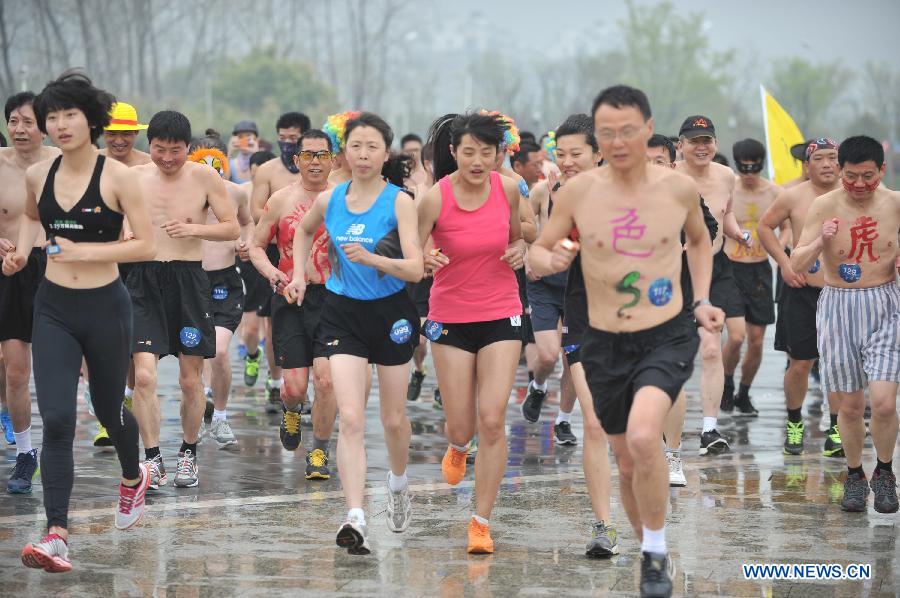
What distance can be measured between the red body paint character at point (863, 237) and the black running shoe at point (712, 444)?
89.2 inches

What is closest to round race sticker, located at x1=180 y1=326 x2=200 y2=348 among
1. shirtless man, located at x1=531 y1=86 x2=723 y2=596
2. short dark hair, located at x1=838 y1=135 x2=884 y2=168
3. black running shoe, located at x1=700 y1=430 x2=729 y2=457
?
shirtless man, located at x1=531 y1=86 x2=723 y2=596

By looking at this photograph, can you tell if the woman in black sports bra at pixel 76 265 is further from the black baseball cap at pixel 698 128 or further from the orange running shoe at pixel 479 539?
the black baseball cap at pixel 698 128

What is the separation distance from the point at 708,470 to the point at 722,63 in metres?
108

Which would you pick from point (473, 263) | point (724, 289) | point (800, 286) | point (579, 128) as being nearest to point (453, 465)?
point (473, 263)

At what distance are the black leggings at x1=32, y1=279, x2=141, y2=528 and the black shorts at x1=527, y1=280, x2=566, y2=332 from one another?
4.36 meters

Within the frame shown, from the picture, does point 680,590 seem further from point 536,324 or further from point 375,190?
point 536,324

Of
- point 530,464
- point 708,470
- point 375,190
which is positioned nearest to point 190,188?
point 375,190

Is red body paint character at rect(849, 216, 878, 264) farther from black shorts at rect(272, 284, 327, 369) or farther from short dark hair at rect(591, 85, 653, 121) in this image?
black shorts at rect(272, 284, 327, 369)

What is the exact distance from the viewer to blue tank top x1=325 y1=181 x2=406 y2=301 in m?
7.45

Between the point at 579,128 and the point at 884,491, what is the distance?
109 inches

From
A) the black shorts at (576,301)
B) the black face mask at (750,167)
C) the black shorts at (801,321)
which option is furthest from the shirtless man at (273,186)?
the black face mask at (750,167)

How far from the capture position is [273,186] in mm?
11625

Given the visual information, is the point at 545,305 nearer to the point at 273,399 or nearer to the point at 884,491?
the point at 273,399

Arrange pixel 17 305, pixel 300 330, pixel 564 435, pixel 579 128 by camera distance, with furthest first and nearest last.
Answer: pixel 564 435, pixel 300 330, pixel 17 305, pixel 579 128
